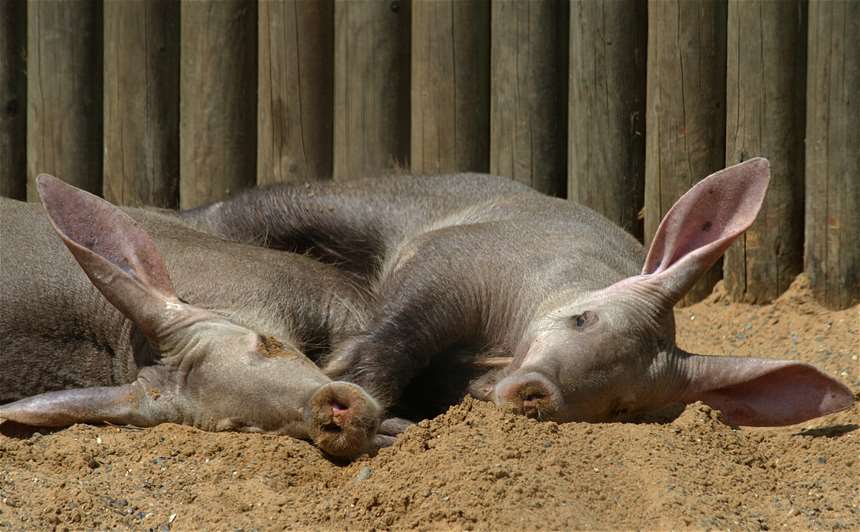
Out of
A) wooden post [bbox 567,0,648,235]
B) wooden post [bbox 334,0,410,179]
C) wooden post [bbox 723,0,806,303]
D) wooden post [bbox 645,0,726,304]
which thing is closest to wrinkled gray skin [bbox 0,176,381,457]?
wooden post [bbox 334,0,410,179]

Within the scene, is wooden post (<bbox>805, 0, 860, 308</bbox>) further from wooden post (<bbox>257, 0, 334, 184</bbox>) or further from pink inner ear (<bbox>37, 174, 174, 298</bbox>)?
pink inner ear (<bbox>37, 174, 174, 298</bbox>)

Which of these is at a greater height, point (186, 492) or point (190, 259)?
point (190, 259)

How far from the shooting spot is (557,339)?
4.93m

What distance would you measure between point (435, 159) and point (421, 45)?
1.92 ft

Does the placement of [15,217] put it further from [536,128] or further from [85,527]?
[536,128]

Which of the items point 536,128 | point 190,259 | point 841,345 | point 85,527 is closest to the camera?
point 85,527

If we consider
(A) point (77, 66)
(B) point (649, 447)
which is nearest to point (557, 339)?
(B) point (649, 447)

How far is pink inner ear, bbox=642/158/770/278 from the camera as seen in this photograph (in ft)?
16.8

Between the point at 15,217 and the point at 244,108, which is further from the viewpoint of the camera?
the point at 244,108

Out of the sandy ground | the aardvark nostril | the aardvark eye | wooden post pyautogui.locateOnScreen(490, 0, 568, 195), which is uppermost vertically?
wooden post pyautogui.locateOnScreen(490, 0, 568, 195)

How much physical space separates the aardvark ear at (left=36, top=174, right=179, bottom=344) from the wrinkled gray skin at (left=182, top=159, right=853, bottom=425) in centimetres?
74

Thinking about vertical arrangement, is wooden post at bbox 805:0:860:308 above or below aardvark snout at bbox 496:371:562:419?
above

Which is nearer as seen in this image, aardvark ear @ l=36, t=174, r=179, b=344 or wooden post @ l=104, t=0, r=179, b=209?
aardvark ear @ l=36, t=174, r=179, b=344

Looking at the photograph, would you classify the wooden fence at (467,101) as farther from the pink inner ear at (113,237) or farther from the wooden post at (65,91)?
the pink inner ear at (113,237)
